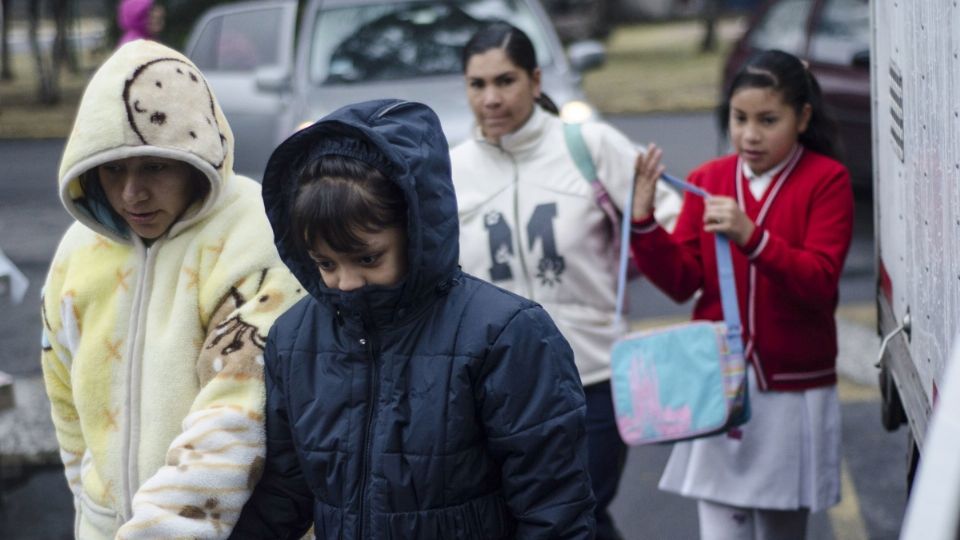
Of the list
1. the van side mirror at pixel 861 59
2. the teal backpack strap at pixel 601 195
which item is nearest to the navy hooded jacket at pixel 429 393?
the teal backpack strap at pixel 601 195

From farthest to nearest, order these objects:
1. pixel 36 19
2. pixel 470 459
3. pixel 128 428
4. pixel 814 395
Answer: pixel 36 19
pixel 814 395
pixel 128 428
pixel 470 459

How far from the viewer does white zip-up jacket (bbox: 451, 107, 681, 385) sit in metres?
4.11

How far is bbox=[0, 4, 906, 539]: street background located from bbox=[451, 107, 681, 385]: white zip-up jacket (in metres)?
1.40

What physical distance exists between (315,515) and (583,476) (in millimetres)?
503

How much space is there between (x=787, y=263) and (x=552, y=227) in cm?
73

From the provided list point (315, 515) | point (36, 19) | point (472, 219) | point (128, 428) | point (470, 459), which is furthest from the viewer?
point (36, 19)

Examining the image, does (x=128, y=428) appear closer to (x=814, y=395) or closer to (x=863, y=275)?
(x=814, y=395)

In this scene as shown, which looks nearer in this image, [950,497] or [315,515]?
[950,497]

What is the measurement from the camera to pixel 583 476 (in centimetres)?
245

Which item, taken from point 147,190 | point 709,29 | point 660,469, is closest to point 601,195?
point 147,190

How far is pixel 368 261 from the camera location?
2.42m

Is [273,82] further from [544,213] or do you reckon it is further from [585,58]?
[544,213]

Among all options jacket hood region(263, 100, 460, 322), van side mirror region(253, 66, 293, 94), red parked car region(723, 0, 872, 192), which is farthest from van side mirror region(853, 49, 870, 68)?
jacket hood region(263, 100, 460, 322)

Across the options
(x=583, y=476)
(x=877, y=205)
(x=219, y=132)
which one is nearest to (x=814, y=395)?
(x=877, y=205)
